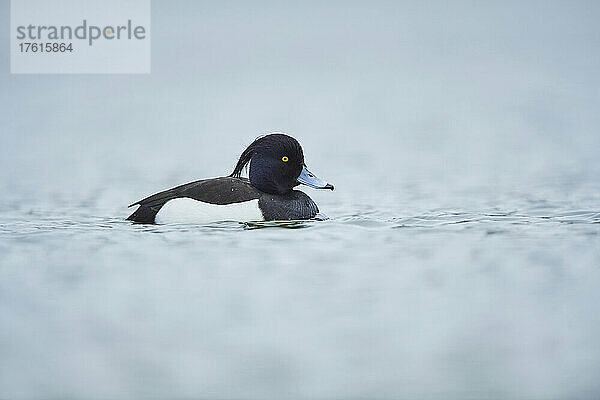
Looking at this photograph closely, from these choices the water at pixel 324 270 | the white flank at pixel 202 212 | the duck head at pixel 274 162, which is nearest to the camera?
the water at pixel 324 270

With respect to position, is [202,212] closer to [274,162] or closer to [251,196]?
[251,196]

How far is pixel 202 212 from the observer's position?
7762 millimetres

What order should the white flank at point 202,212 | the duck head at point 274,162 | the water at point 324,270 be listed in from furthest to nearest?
1. the duck head at point 274,162
2. the white flank at point 202,212
3. the water at point 324,270

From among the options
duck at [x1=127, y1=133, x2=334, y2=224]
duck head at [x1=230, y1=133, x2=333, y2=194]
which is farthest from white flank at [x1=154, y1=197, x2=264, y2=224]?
duck head at [x1=230, y1=133, x2=333, y2=194]

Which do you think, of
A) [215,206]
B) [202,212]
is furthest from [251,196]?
[202,212]

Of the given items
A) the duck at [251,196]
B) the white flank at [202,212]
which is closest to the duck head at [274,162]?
the duck at [251,196]

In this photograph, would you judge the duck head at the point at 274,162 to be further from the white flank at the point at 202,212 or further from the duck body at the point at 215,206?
the white flank at the point at 202,212

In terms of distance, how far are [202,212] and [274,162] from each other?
2.80 feet

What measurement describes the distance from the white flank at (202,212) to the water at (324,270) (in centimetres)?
20

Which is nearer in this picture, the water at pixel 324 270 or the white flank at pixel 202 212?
the water at pixel 324 270

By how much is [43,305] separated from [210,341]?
47.6 inches

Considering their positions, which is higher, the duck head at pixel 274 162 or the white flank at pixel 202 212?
the duck head at pixel 274 162

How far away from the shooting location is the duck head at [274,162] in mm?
8234

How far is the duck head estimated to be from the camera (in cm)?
823
